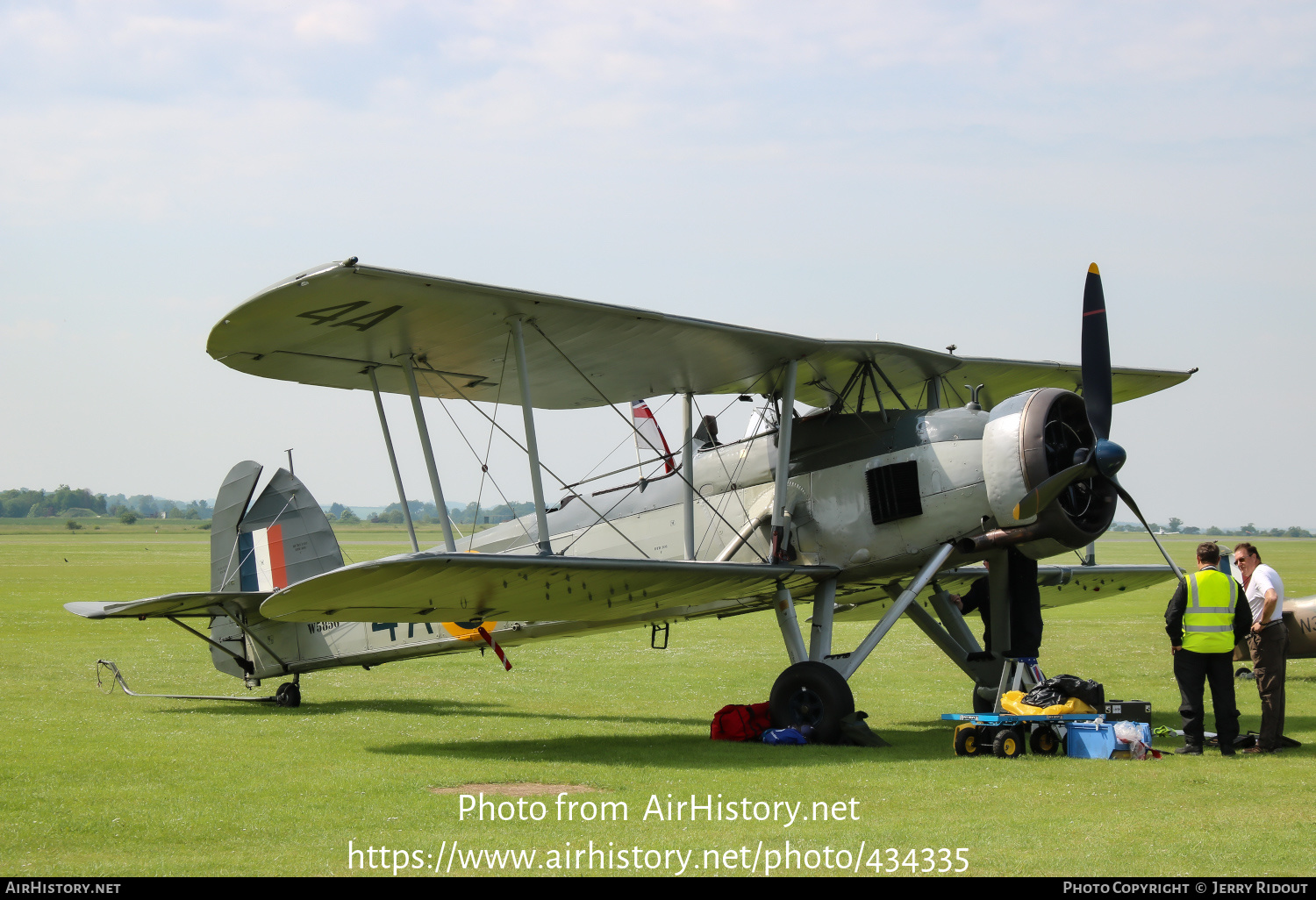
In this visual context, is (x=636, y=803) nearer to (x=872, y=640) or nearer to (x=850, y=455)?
(x=872, y=640)

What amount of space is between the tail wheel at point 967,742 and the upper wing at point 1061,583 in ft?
11.4

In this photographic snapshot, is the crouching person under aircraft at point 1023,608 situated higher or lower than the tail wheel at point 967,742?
higher

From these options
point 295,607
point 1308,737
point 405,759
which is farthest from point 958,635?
point 295,607

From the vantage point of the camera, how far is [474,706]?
13.4 m

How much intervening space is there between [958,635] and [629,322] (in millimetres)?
5268

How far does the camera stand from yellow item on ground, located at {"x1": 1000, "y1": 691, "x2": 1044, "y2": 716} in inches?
356

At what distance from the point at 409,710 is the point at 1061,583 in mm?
8110

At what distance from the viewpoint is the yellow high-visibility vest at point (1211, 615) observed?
348 inches

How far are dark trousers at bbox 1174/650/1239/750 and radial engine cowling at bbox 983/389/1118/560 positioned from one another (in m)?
1.27

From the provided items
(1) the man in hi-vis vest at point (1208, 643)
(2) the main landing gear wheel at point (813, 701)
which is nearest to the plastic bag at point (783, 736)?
(2) the main landing gear wheel at point (813, 701)

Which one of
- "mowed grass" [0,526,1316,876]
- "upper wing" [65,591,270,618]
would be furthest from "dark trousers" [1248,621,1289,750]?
"upper wing" [65,591,270,618]

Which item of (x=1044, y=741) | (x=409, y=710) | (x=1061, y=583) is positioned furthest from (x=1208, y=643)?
(x=409, y=710)

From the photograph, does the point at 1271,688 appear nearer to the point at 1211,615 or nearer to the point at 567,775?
the point at 1211,615

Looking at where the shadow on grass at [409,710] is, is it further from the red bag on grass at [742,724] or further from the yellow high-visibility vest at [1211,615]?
the yellow high-visibility vest at [1211,615]
